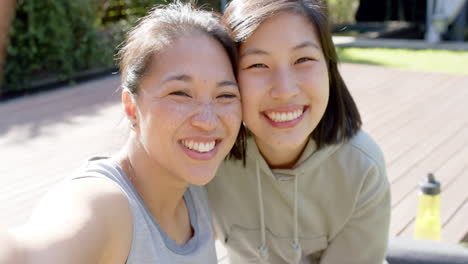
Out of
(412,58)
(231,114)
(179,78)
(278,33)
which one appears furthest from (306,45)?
(412,58)

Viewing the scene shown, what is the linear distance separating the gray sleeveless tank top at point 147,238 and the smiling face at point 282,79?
1.29ft

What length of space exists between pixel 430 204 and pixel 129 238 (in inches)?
75.3

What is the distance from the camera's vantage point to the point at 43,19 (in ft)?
25.2

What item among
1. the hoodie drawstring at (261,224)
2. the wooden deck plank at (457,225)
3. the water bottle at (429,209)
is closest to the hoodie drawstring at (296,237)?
the hoodie drawstring at (261,224)

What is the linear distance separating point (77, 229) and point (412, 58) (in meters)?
8.90

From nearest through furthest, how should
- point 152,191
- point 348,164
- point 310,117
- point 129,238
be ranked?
point 129,238, point 152,191, point 310,117, point 348,164

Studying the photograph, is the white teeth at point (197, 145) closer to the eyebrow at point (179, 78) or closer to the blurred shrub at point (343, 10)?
the eyebrow at point (179, 78)

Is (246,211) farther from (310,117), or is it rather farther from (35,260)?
(35,260)

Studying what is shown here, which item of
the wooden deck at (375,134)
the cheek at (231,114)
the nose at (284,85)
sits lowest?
the wooden deck at (375,134)

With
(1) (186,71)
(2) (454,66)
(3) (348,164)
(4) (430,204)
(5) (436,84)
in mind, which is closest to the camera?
(1) (186,71)

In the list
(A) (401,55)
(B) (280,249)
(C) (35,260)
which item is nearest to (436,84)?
(A) (401,55)

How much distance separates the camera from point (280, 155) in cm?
197

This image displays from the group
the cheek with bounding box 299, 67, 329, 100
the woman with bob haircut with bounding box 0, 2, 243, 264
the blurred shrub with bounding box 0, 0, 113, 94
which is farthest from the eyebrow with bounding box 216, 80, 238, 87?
the blurred shrub with bounding box 0, 0, 113, 94

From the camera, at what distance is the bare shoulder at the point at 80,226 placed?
105cm
